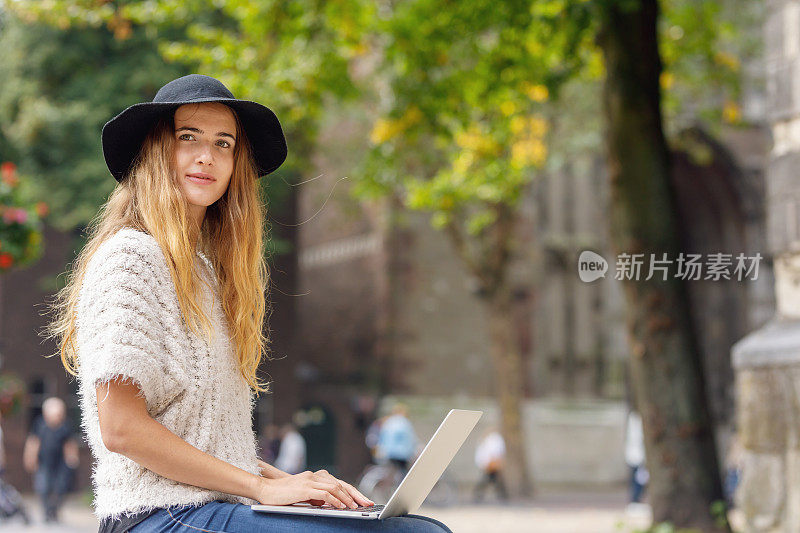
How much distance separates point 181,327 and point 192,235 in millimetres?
286

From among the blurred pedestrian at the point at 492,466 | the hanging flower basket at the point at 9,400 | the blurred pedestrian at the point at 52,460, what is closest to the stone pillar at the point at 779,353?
the hanging flower basket at the point at 9,400

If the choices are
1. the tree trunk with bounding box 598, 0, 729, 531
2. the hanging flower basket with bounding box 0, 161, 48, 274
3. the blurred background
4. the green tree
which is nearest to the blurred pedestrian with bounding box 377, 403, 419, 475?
the blurred background

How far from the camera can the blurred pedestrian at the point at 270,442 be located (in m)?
23.7

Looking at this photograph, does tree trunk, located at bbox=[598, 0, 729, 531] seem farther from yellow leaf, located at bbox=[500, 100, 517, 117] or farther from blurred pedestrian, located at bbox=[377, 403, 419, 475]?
blurred pedestrian, located at bbox=[377, 403, 419, 475]

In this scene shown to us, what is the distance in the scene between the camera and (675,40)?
618 inches

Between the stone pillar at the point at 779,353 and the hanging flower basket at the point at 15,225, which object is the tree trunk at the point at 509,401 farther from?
the stone pillar at the point at 779,353

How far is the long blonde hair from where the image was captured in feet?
7.87

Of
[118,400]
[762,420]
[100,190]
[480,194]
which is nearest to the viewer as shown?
[118,400]

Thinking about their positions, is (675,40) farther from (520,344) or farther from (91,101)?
(520,344)

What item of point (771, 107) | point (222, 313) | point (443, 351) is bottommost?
point (443, 351)

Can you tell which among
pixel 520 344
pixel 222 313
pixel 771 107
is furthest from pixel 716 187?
pixel 222 313

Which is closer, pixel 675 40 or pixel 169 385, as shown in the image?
pixel 169 385

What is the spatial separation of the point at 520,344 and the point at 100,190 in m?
12.6

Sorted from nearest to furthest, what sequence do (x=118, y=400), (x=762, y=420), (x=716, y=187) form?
1. (x=118, y=400)
2. (x=762, y=420)
3. (x=716, y=187)
